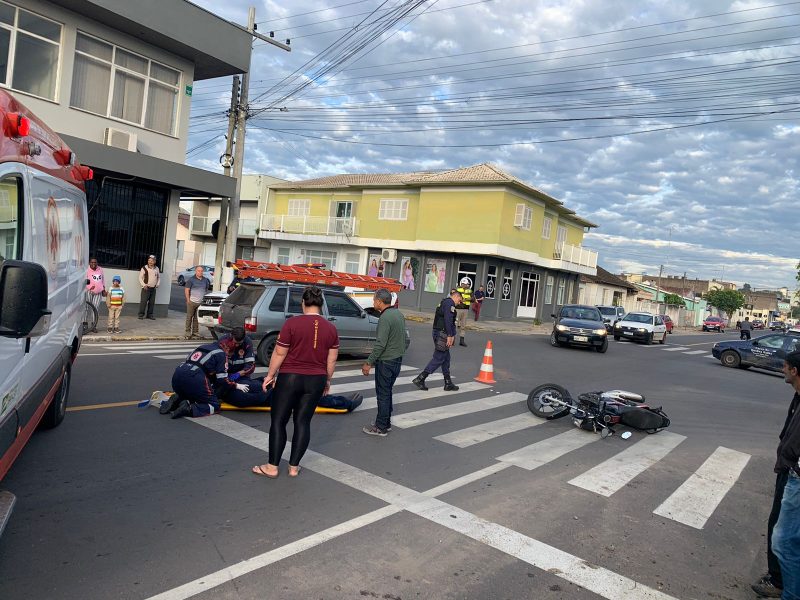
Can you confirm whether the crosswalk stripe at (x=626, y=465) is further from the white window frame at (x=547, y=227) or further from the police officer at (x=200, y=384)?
the white window frame at (x=547, y=227)

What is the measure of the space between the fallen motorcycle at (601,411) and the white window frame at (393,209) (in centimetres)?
2845

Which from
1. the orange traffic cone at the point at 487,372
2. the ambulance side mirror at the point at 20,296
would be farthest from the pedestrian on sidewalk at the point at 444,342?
the ambulance side mirror at the point at 20,296

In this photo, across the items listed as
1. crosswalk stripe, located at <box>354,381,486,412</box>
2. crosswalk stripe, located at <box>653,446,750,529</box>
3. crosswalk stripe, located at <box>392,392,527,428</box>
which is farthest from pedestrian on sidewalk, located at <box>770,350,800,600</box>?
crosswalk stripe, located at <box>354,381,486,412</box>

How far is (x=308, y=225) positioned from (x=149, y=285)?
2414 cm

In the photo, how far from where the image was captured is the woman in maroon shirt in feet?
17.6

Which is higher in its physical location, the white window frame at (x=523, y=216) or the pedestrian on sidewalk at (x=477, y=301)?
the white window frame at (x=523, y=216)

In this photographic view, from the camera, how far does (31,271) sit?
2.97 metres

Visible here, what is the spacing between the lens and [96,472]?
17.3 ft

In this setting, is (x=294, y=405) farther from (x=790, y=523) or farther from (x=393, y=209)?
(x=393, y=209)

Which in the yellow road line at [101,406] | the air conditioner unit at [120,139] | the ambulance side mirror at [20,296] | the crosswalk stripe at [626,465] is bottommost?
→ the yellow road line at [101,406]

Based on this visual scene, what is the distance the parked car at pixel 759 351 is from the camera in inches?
771

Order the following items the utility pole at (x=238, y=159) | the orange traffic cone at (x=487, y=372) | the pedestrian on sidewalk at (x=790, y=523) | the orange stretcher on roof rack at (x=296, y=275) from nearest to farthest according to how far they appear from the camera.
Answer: the pedestrian on sidewalk at (x=790, y=523)
the orange traffic cone at (x=487, y=372)
the orange stretcher on roof rack at (x=296, y=275)
the utility pole at (x=238, y=159)

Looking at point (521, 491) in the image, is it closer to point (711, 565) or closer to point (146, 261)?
point (711, 565)

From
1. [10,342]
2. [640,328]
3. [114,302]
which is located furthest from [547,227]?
[10,342]
